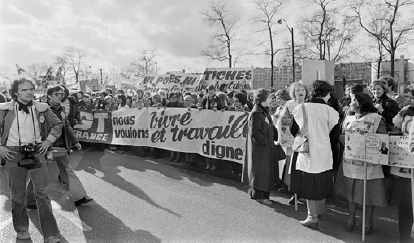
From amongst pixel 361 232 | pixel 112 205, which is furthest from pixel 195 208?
pixel 361 232

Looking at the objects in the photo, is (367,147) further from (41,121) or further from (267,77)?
(267,77)

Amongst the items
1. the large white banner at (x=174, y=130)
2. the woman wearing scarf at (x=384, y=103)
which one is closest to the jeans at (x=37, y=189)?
the large white banner at (x=174, y=130)

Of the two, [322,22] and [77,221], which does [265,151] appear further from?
[322,22]

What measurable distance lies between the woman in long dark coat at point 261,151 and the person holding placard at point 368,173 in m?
1.27

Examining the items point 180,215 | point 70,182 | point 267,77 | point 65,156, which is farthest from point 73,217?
point 267,77

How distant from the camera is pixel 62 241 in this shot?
3.71 metres

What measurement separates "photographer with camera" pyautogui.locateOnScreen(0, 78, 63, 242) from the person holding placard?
368 centimetres

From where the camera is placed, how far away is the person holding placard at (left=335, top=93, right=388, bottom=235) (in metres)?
3.76

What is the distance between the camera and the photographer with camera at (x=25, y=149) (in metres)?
3.54

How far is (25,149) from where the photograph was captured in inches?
139

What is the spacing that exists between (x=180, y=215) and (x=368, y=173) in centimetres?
257

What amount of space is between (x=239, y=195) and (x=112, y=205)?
211cm

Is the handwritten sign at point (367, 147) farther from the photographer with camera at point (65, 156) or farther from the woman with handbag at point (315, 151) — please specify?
the photographer with camera at point (65, 156)

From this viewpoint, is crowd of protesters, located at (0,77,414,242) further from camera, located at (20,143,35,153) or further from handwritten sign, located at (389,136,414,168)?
camera, located at (20,143,35,153)
